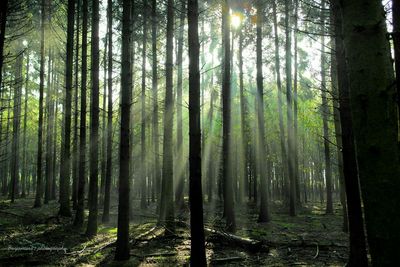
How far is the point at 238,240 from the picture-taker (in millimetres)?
9047

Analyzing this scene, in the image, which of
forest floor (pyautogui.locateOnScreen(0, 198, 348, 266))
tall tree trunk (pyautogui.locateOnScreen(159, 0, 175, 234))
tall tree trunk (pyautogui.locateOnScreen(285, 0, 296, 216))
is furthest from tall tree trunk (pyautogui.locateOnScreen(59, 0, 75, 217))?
tall tree trunk (pyautogui.locateOnScreen(285, 0, 296, 216))

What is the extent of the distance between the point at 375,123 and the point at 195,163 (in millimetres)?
4609

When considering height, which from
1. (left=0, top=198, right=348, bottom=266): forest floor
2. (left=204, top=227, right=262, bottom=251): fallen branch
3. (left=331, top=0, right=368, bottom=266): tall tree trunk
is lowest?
(left=0, top=198, right=348, bottom=266): forest floor

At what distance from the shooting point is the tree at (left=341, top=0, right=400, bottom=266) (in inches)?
69.6

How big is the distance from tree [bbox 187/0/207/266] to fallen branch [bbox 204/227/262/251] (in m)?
2.87

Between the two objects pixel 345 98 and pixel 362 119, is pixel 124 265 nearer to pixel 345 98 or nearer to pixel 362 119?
pixel 345 98

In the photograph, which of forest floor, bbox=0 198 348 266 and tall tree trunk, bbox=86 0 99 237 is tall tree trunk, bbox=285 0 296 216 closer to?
forest floor, bbox=0 198 348 266

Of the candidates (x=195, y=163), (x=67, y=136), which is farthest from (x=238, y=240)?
(x=67, y=136)

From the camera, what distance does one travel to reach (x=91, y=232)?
1070 cm

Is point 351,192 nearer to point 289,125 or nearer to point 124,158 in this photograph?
point 124,158

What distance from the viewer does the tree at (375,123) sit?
69.6 inches

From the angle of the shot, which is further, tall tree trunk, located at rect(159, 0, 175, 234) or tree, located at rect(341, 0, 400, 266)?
tall tree trunk, located at rect(159, 0, 175, 234)

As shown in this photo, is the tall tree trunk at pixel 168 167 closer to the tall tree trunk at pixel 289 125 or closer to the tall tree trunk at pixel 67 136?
the tall tree trunk at pixel 67 136

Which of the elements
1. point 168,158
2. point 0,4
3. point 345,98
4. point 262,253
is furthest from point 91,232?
point 345,98
